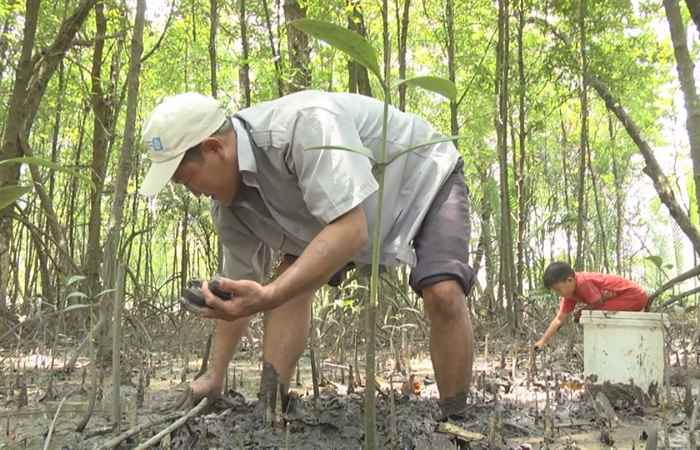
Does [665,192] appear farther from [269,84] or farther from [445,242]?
[269,84]

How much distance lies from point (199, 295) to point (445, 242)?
82 cm

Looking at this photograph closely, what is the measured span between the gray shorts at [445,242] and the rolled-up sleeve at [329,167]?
46cm

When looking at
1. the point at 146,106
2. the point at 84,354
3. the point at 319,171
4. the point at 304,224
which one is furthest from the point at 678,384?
the point at 146,106

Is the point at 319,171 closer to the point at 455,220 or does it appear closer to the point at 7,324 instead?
the point at 455,220

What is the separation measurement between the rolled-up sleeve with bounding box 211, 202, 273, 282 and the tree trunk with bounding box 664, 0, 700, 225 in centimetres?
142

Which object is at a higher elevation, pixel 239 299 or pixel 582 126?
pixel 582 126

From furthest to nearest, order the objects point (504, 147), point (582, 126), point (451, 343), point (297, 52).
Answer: point (582, 126) < point (504, 147) < point (297, 52) < point (451, 343)

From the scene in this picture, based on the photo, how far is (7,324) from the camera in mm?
4691

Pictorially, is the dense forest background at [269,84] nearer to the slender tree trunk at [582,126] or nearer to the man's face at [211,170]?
the slender tree trunk at [582,126]

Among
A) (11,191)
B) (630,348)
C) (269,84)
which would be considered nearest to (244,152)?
(11,191)

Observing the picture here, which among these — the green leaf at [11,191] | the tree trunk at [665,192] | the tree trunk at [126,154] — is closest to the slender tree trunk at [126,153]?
the tree trunk at [126,154]

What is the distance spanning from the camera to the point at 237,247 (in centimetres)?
241

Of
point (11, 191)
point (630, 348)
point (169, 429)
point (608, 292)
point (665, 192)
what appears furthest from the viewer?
point (608, 292)

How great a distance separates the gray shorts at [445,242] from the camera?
6.84ft
